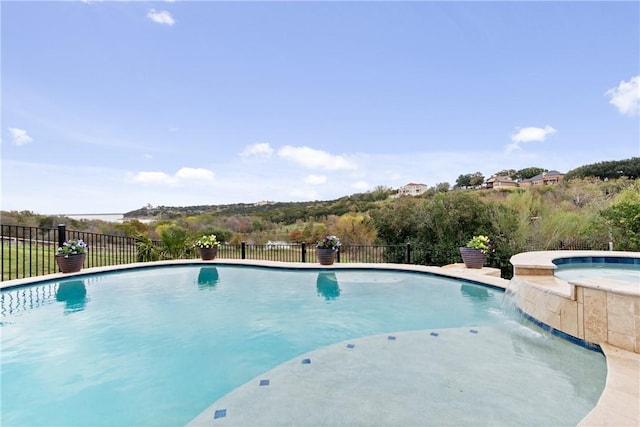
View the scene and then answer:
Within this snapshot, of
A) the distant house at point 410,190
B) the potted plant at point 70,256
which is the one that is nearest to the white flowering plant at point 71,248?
the potted plant at point 70,256

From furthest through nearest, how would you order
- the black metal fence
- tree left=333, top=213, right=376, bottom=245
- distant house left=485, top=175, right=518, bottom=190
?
distant house left=485, top=175, right=518, bottom=190, tree left=333, top=213, right=376, bottom=245, the black metal fence

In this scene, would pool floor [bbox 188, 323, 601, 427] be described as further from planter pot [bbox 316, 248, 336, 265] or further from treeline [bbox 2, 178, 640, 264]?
treeline [bbox 2, 178, 640, 264]

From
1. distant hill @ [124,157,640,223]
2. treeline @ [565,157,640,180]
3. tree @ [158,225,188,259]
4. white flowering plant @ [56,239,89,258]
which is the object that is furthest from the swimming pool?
treeline @ [565,157,640,180]

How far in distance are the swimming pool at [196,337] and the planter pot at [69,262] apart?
0.42m

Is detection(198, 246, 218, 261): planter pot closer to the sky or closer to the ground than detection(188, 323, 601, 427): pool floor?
closer to the sky

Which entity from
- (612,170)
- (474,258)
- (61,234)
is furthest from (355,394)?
(612,170)

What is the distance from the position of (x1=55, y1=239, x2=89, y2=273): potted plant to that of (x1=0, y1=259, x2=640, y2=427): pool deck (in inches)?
272

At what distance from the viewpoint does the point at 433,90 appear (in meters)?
12.0

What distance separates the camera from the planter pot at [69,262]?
24.3 ft

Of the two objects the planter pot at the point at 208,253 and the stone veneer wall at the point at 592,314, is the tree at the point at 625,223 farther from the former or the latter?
the planter pot at the point at 208,253

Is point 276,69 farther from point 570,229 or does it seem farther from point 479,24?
point 570,229

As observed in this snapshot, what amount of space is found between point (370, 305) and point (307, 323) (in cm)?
131

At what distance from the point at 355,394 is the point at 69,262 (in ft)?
25.7

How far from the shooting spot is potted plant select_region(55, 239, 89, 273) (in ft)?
24.4
